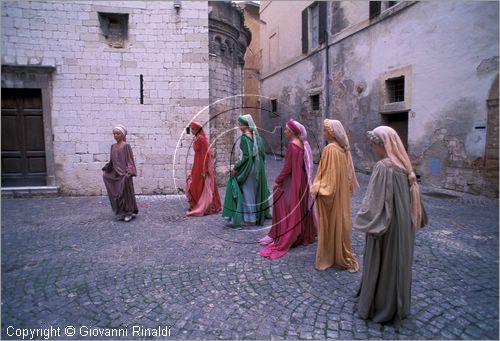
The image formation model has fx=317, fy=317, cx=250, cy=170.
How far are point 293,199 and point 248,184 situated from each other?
1364 mm

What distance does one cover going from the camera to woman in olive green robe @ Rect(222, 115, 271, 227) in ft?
17.7

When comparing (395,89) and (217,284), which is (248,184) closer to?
(217,284)

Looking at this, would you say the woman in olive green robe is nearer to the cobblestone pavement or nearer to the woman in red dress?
the cobblestone pavement

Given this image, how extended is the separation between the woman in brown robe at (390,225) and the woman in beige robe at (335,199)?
97 centimetres

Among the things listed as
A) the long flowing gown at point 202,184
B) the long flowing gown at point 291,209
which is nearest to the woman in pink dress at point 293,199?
the long flowing gown at point 291,209

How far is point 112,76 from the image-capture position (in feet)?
28.1

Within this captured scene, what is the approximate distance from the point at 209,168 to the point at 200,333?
4.32m

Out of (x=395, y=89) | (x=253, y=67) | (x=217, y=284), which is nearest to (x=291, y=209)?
(x=217, y=284)

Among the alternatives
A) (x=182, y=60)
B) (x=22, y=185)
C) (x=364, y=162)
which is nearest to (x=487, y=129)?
(x=364, y=162)

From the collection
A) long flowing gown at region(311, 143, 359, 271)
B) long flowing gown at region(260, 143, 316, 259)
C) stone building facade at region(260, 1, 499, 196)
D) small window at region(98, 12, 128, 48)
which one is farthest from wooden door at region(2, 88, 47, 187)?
long flowing gown at region(311, 143, 359, 271)

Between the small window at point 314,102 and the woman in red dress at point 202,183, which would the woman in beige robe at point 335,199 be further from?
the small window at point 314,102

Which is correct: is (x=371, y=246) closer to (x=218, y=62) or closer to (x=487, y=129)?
(x=487, y=129)

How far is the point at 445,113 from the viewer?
8453 mm

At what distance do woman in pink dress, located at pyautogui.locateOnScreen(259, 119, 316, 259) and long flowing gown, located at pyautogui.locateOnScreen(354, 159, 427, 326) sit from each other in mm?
1630
